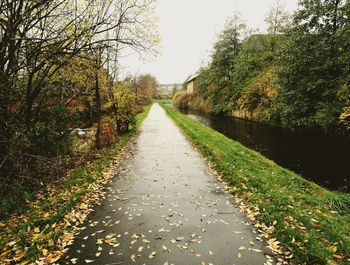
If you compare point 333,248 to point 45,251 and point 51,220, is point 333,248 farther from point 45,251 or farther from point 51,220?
point 51,220

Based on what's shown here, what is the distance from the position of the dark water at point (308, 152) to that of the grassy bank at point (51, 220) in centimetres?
833

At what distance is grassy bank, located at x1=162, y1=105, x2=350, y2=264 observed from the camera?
4581 mm

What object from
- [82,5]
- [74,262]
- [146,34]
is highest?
[82,5]

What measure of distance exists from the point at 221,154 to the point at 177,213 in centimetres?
563


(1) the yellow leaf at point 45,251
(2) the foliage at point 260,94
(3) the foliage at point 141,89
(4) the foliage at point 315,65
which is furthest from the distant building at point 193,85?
(1) the yellow leaf at point 45,251

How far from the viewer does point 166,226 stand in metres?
5.46

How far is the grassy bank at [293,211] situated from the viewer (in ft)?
15.0

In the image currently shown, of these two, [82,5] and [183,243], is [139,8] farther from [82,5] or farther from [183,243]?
[183,243]

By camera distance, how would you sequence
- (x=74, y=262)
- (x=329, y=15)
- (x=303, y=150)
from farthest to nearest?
1. (x=329, y=15)
2. (x=303, y=150)
3. (x=74, y=262)

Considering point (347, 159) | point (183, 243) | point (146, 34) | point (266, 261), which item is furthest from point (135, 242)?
point (347, 159)

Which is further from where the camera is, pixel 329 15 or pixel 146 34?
pixel 329 15

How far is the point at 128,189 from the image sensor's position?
7574 millimetres

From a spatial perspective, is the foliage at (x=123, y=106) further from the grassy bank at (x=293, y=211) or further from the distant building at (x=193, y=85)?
the distant building at (x=193, y=85)

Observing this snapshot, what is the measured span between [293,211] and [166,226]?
9.73 ft
